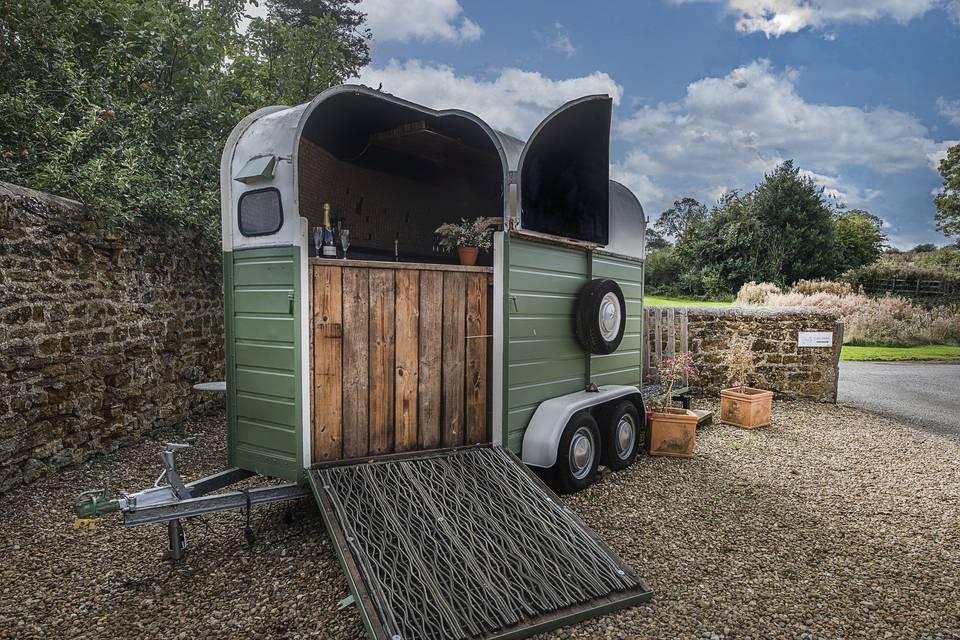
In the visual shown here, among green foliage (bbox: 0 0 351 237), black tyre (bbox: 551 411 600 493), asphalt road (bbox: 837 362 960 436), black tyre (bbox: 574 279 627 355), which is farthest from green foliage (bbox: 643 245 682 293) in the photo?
black tyre (bbox: 551 411 600 493)

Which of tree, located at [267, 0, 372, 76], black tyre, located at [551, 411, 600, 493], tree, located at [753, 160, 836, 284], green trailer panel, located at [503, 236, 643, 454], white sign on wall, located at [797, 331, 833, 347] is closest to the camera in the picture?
green trailer panel, located at [503, 236, 643, 454]

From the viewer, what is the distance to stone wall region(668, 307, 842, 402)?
8.45m

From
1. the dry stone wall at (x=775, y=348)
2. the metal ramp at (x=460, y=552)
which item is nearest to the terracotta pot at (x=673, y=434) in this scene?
the metal ramp at (x=460, y=552)

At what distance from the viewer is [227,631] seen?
2676 millimetres

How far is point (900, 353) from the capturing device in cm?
1373

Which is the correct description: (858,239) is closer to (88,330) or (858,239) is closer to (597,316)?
(597,316)

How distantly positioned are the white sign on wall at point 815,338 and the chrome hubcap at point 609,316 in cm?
480

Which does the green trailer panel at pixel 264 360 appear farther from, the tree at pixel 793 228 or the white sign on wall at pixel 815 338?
the tree at pixel 793 228

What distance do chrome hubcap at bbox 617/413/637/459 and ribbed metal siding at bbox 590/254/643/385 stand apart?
0.42 m

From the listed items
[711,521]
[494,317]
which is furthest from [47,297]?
[711,521]

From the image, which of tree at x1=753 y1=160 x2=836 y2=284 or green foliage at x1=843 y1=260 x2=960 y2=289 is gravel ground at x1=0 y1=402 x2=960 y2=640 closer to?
green foliage at x1=843 y1=260 x2=960 y2=289

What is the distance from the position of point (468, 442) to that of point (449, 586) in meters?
1.50

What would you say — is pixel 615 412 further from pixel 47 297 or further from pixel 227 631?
pixel 47 297

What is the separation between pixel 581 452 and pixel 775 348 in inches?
216
